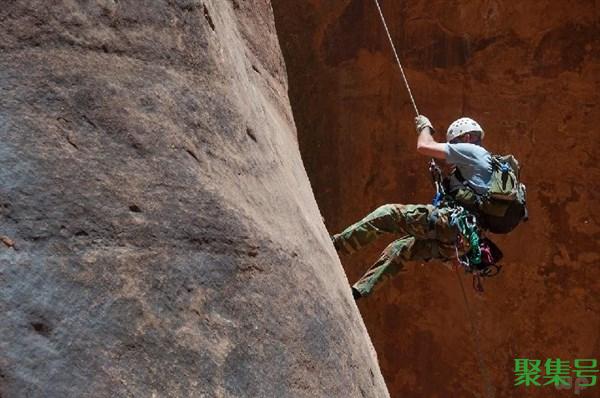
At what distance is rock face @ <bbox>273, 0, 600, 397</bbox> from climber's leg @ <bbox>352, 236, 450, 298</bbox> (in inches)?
155

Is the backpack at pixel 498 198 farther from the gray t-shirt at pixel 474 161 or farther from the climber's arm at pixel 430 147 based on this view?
the climber's arm at pixel 430 147

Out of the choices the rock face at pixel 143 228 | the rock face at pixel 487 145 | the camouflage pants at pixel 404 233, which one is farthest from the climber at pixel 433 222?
the rock face at pixel 487 145

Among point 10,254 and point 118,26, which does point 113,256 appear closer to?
point 10,254

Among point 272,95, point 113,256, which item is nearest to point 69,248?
point 113,256

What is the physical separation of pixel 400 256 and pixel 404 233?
0.76ft

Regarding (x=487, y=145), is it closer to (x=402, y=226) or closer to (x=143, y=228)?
(x=402, y=226)

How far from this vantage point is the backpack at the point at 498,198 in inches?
223

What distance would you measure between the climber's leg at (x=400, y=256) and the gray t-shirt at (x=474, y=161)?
491mm

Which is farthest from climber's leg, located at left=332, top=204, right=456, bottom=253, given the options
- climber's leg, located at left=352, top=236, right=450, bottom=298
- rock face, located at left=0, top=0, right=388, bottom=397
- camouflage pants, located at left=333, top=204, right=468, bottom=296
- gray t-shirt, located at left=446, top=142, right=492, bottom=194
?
rock face, located at left=0, top=0, right=388, bottom=397

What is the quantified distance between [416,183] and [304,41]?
2090mm

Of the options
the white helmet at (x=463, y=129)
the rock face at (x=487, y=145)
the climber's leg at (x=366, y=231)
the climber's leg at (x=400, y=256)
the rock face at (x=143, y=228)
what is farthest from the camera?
the rock face at (x=487, y=145)

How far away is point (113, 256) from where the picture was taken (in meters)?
2.73

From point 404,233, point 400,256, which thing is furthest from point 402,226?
point 400,256

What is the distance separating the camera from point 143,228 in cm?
283
